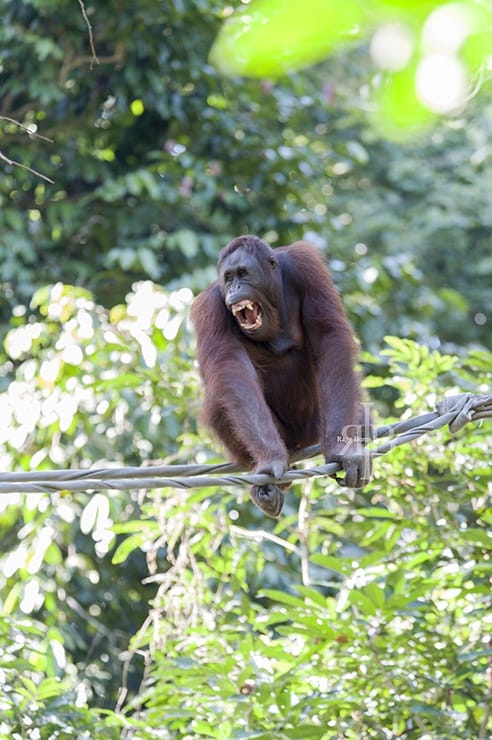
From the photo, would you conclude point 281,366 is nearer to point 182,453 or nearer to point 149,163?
point 182,453

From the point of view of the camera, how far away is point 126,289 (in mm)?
7695

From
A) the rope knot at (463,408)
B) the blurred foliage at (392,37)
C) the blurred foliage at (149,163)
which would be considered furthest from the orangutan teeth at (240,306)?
the blurred foliage at (392,37)

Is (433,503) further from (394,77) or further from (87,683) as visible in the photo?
(394,77)

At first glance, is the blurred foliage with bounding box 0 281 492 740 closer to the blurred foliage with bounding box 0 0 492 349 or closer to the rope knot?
the rope knot

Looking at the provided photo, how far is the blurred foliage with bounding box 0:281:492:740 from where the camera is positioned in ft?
13.5

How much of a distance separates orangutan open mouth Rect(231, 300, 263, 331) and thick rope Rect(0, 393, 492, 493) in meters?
0.89

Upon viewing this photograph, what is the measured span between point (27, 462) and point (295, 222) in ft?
9.58

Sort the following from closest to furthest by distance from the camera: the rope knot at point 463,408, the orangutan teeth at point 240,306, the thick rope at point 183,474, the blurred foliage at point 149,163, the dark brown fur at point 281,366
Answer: the thick rope at point 183,474
the rope knot at point 463,408
the dark brown fur at point 281,366
the orangutan teeth at point 240,306
the blurred foliage at point 149,163

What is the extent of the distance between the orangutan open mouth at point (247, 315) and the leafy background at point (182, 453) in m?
0.67

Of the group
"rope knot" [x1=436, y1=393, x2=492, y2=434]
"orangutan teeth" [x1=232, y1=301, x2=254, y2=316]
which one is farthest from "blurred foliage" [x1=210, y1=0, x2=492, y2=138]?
"orangutan teeth" [x1=232, y1=301, x2=254, y2=316]

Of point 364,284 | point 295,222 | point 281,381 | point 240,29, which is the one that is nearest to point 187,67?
point 295,222

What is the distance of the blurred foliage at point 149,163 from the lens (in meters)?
7.39

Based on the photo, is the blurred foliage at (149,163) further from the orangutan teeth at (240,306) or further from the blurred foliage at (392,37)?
the blurred foliage at (392,37)

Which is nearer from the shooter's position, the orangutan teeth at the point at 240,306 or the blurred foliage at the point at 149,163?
the orangutan teeth at the point at 240,306
